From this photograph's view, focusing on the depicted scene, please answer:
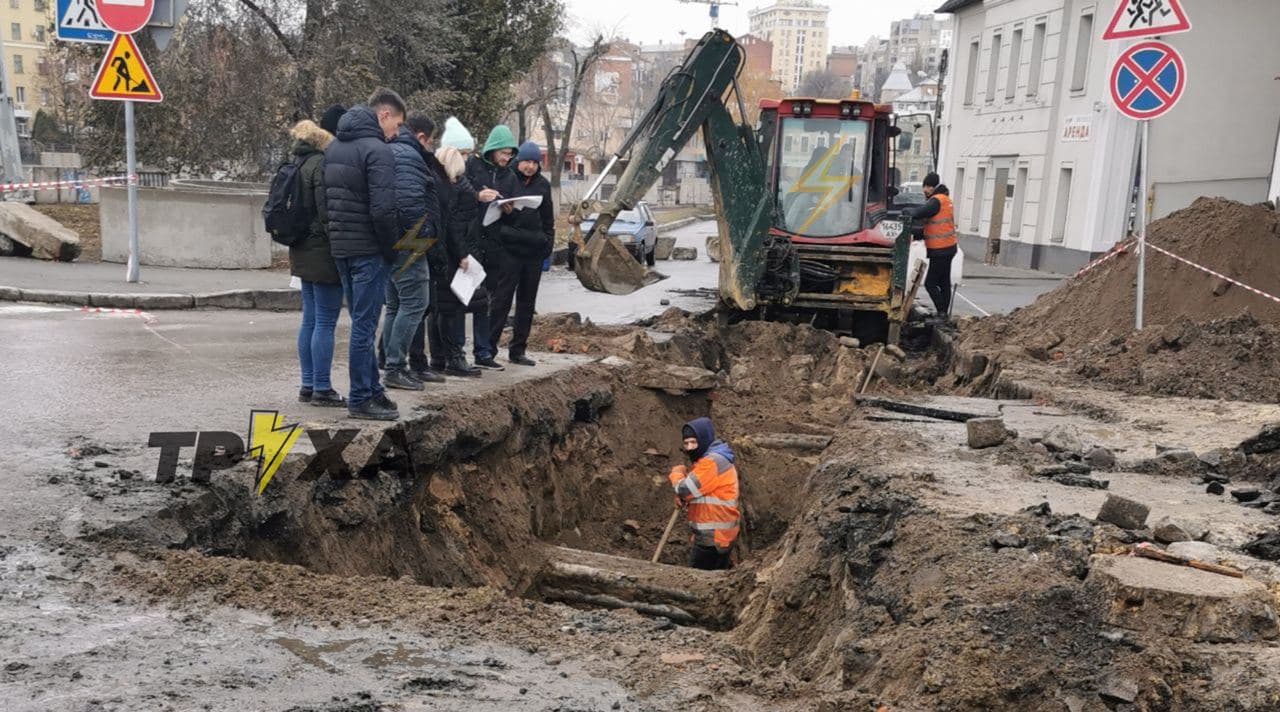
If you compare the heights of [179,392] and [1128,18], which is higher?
[1128,18]

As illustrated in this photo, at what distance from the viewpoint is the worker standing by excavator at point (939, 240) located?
1441 centimetres

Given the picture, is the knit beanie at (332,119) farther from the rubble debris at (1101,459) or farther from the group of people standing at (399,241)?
the rubble debris at (1101,459)

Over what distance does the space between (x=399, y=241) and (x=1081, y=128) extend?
71.3ft

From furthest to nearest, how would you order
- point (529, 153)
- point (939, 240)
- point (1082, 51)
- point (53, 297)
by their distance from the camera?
point (1082, 51)
point (939, 240)
point (53, 297)
point (529, 153)

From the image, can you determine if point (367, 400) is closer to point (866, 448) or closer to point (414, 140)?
point (414, 140)

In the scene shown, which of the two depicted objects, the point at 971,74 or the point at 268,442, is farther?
the point at 971,74

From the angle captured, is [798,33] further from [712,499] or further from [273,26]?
[712,499]

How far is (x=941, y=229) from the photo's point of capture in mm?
14570

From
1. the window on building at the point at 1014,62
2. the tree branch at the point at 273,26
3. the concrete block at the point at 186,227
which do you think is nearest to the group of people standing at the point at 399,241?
the concrete block at the point at 186,227

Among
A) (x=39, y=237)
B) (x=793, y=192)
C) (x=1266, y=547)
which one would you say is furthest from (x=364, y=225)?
(x=39, y=237)

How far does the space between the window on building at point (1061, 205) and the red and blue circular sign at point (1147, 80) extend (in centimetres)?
1621

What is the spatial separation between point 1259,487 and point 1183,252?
22.0 feet

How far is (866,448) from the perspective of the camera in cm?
720

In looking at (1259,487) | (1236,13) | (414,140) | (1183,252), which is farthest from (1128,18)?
(1236,13)
